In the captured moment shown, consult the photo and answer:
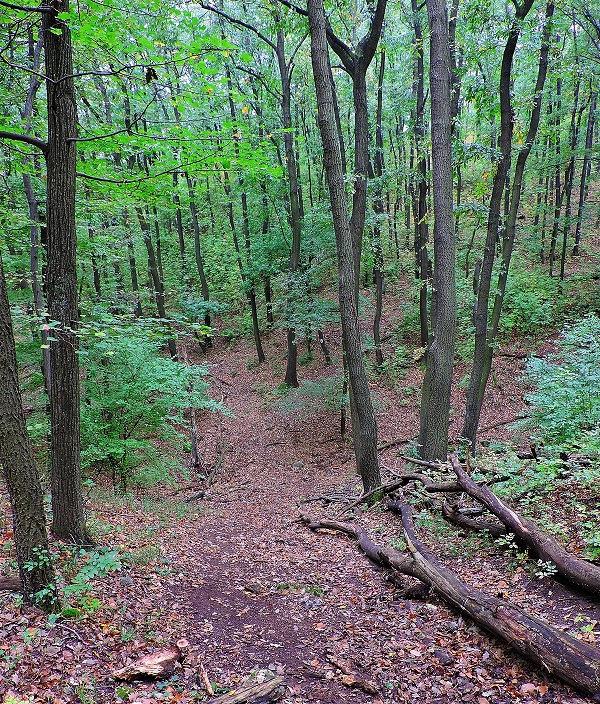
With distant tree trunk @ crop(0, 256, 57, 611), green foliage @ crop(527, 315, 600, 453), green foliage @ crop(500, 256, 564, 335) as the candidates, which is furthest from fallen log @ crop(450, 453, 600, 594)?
green foliage @ crop(500, 256, 564, 335)

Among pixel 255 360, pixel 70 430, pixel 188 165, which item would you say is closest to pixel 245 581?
pixel 70 430

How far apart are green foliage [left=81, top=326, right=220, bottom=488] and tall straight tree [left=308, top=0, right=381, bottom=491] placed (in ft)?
13.5

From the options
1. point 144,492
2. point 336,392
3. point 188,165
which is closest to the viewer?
point 188,165

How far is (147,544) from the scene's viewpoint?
6102 millimetres

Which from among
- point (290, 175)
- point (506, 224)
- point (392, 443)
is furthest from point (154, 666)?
point (290, 175)

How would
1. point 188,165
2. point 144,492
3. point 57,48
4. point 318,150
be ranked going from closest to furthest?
point 57,48
point 188,165
point 144,492
point 318,150

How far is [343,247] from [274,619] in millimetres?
5639

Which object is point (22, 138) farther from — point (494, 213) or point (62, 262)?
point (494, 213)

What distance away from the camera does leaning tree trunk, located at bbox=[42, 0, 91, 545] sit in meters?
4.51

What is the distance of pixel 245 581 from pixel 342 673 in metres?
2.40

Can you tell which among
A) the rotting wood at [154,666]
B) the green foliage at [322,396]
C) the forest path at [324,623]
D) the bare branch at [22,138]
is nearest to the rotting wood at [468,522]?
the forest path at [324,623]

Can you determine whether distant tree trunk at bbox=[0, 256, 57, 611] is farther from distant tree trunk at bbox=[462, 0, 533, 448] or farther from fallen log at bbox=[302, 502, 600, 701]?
distant tree trunk at bbox=[462, 0, 533, 448]

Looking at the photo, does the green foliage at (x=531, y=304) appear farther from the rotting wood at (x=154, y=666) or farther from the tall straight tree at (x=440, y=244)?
the rotting wood at (x=154, y=666)

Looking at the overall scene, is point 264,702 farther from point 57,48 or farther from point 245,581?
point 57,48
